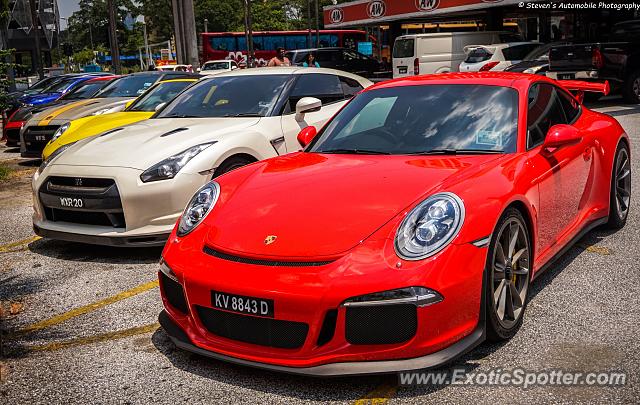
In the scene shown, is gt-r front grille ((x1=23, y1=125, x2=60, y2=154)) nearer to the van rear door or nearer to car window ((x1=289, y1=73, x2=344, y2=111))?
car window ((x1=289, y1=73, x2=344, y2=111))

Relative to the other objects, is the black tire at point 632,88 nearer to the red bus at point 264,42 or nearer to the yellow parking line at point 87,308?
the yellow parking line at point 87,308

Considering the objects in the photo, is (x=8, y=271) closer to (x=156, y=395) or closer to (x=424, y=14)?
(x=156, y=395)

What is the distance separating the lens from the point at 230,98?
6859 millimetres

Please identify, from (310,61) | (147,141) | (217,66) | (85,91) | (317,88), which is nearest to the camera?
(147,141)

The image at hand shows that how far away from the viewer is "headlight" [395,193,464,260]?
3160 millimetres

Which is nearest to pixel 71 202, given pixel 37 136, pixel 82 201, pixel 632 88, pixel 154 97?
pixel 82 201

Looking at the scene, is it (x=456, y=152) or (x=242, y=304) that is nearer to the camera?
(x=242, y=304)

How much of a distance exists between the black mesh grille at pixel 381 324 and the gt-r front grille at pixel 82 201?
9.33 ft

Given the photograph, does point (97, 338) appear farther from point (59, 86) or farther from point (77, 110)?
point (59, 86)

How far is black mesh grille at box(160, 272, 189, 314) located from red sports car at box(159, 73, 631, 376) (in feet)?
0.05

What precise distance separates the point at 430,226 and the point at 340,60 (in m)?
30.0

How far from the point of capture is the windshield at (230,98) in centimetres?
671

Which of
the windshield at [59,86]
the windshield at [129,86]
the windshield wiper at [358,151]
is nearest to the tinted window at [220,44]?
the windshield at [59,86]

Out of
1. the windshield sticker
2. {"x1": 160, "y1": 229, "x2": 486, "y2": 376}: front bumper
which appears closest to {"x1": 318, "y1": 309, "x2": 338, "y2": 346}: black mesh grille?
{"x1": 160, "y1": 229, "x2": 486, "y2": 376}: front bumper
